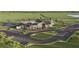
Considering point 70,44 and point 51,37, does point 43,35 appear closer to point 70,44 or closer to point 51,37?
point 51,37

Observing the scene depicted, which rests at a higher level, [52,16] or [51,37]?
[52,16]

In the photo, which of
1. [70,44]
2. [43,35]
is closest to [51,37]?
[43,35]

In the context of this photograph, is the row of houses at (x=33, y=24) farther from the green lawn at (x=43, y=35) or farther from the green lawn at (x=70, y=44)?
the green lawn at (x=70, y=44)

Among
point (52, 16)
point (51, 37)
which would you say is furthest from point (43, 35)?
point (52, 16)

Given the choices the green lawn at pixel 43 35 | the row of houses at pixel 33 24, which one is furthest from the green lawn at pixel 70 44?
the row of houses at pixel 33 24

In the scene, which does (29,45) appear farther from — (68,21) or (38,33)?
(68,21)

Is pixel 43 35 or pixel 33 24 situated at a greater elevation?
pixel 33 24

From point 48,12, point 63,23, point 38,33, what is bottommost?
point 38,33

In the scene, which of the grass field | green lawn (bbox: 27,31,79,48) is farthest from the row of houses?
green lawn (bbox: 27,31,79,48)

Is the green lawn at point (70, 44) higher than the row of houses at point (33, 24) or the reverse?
the reverse

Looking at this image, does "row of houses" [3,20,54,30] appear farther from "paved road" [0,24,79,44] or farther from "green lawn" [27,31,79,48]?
"green lawn" [27,31,79,48]
